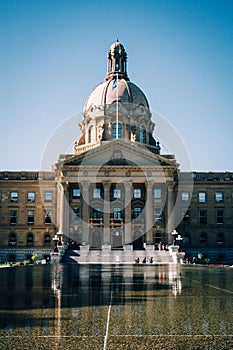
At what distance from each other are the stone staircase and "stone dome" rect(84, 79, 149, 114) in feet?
103

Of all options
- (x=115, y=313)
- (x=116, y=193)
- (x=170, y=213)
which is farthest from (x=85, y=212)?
(x=115, y=313)

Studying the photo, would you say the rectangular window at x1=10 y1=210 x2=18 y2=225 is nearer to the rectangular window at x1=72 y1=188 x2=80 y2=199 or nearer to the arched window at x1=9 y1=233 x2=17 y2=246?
the arched window at x1=9 y1=233 x2=17 y2=246

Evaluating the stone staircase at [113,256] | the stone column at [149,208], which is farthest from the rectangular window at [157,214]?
the stone staircase at [113,256]

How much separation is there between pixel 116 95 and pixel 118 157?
65.0 feet

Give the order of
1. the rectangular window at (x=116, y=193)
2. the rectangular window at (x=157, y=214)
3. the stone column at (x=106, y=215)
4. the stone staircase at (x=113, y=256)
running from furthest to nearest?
the rectangular window at (x=157, y=214), the rectangular window at (x=116, y=193), the stone column at (x=106, y=215), the stone staircase at (x=113, y=256)

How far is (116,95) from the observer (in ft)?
253

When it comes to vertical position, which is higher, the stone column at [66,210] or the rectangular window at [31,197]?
the rectangular window at [31,197]

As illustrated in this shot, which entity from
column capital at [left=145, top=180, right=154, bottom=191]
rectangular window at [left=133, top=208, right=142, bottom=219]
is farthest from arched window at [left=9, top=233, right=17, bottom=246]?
column capital at [left=145, top=180, right=154, bottom=191]

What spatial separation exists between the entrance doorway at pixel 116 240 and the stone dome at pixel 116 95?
25530 mm

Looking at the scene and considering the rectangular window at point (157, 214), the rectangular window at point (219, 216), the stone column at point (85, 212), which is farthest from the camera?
the rectangular window at point (219, 216)

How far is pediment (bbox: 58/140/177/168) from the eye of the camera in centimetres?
5975

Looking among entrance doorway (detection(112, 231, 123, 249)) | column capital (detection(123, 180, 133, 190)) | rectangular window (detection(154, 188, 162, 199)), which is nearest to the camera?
column capital (detection(123, 180, 133, 190))

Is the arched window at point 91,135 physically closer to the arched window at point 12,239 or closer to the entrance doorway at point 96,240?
the entrance doorway at point 96,240

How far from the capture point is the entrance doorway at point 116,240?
207ft
